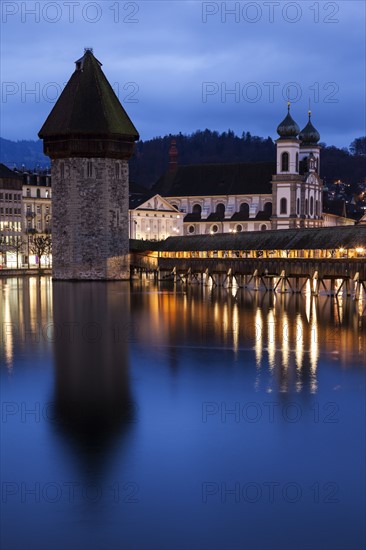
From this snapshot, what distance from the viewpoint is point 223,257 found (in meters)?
57.5

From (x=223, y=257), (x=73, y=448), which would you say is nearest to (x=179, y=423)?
(x=73, y=448)

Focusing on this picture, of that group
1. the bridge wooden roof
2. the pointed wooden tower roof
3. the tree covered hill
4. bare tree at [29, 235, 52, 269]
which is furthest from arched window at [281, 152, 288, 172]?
the tree covered hill

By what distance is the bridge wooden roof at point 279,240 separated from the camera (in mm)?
47344

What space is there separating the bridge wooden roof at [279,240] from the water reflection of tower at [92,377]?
14.8 meters

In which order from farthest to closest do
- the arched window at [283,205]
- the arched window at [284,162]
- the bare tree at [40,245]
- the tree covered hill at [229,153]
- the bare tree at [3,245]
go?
1. the tree covered hill at [229,153]
2. the arched window at [284,162]
3. the arched window at [283,205]
4. the bare tree at [40,245]
5. the bare tree at [3,245]

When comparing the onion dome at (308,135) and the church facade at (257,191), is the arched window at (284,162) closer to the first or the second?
the church facade at (257,191)

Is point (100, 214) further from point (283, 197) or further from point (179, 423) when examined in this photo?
point (179, 423)

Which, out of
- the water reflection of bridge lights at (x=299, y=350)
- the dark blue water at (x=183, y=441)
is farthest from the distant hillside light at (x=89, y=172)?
the dark blue water at (x=183, y=441)

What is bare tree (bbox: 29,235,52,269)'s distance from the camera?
268 ft

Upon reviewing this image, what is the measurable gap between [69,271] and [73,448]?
49536mm

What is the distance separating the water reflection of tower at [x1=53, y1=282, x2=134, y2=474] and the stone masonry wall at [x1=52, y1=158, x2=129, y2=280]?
2282 centimetres

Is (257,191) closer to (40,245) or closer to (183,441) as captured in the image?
(40,245)

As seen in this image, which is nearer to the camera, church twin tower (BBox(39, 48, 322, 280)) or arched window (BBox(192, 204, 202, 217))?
church twin tower (BBox(39, 48, 322, 280))

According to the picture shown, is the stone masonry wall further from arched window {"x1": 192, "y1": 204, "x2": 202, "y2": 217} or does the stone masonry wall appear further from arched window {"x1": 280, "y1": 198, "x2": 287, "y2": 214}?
arched window {"x1": 192, "y1": 204, "x2": 202, "y2": 217}
